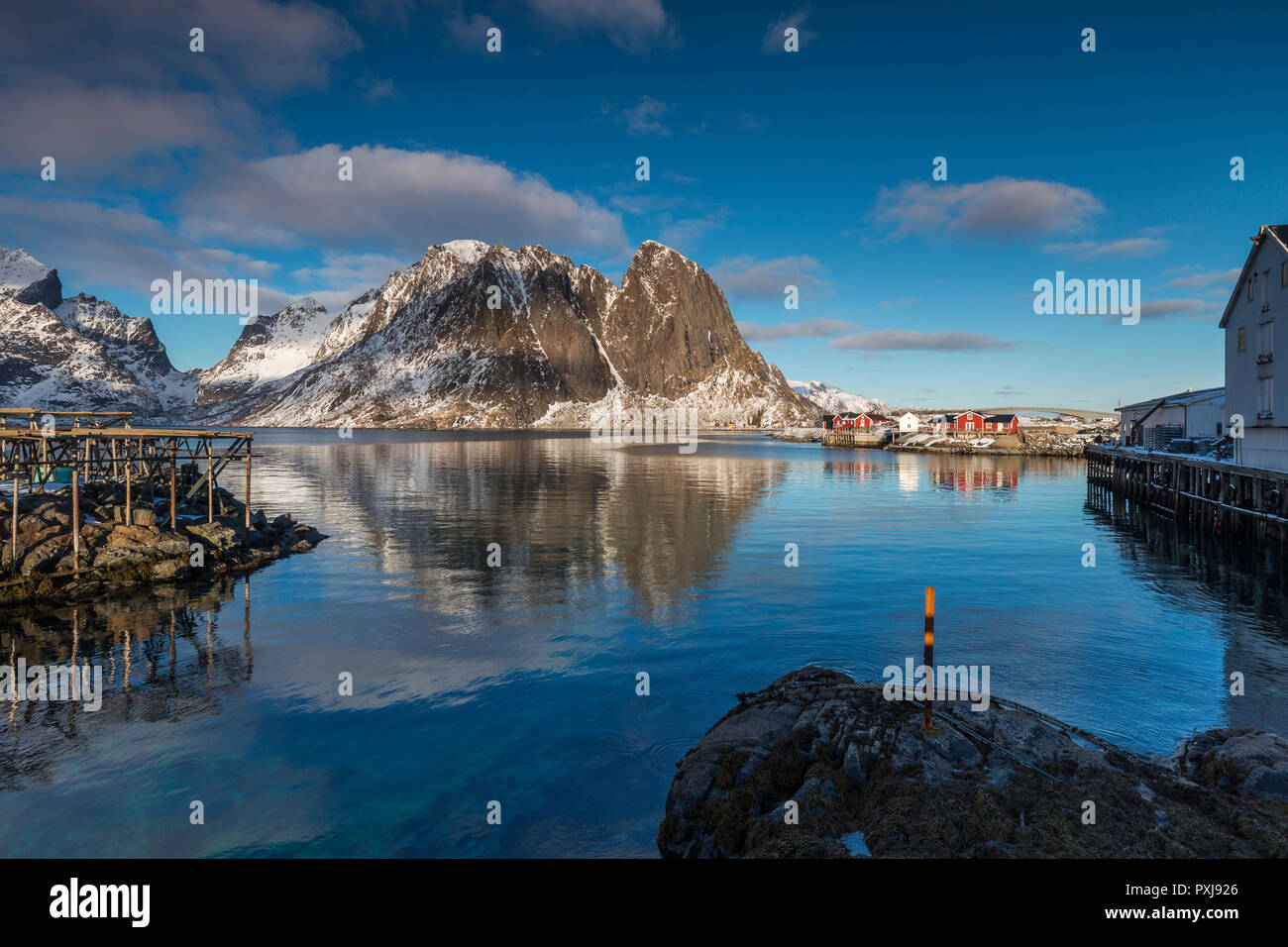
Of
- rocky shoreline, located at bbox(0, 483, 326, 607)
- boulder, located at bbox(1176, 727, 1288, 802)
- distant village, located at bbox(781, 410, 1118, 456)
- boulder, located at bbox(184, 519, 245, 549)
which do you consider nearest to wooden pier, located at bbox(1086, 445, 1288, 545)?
boulder, located at bbox(1176, 727, 1288, 802)

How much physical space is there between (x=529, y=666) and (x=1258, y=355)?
48.1m

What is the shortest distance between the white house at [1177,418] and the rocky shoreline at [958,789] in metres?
58.9

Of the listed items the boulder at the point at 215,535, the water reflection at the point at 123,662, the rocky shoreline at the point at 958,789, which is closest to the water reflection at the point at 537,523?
the boulder at the point at 215,535

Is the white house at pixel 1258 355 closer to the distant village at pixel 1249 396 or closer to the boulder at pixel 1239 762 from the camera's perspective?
the distant village at pixel 1249 396

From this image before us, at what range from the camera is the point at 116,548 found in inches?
1145

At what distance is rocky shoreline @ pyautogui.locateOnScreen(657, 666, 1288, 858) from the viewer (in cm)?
929

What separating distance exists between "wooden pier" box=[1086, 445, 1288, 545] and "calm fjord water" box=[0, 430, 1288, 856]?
5.83 m

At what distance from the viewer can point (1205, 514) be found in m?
46.3

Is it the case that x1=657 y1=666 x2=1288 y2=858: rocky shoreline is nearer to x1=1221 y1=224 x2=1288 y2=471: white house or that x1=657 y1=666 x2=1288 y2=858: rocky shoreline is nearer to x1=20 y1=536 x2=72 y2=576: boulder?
x1=20 y1=536 x2=72 y2=576: boulder

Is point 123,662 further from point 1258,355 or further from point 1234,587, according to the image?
point 1258,355

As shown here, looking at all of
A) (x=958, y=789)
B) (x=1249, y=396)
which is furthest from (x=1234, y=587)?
(x=958, y=789)
